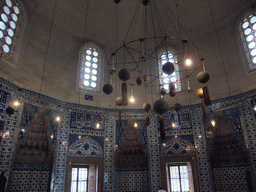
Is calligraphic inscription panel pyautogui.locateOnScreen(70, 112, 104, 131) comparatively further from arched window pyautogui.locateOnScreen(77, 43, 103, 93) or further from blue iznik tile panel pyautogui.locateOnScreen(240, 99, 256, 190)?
blue iznik tile panel pyautogui.locateOnScreen(240, 99, 256, 190)

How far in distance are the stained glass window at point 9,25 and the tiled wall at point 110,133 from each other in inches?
50.3

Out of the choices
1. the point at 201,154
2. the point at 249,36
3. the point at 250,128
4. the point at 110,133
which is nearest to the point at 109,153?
the point at 110,133

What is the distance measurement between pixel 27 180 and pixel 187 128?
239 inches

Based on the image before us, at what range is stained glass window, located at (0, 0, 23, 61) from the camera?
6.92 metres

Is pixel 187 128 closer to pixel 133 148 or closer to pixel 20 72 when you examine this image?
pixel 133 148

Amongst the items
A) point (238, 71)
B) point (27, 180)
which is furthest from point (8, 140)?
point (238, 71)

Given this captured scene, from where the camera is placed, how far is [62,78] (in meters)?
8.67

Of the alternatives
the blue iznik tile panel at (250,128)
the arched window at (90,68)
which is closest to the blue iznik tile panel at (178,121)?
the blue iznik tile panel at (250,128)

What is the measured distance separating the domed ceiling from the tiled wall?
358 mm

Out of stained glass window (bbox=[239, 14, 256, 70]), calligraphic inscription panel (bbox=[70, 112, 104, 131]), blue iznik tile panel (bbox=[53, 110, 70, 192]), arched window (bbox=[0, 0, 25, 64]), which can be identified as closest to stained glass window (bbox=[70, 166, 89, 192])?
blue iznik tile panel (bbox=[53, 110, 70, 192])

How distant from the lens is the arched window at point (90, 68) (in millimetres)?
9335

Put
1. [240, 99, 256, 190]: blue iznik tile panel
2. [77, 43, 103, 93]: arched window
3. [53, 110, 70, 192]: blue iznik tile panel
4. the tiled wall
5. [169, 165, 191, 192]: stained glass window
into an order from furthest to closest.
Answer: [77, 43, 103, 93]: arched window
[169, 165, 191, 192]: stained glass window
[53, 110, 70, 192]: blue iznik tile panel
[240, 99, 256, 190]: blue iznik tile panel
the tiled wall

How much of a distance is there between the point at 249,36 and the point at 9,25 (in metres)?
8.81

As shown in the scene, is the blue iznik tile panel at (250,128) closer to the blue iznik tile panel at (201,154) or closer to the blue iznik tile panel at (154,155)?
the blue iznik tile panel at (201,154)
